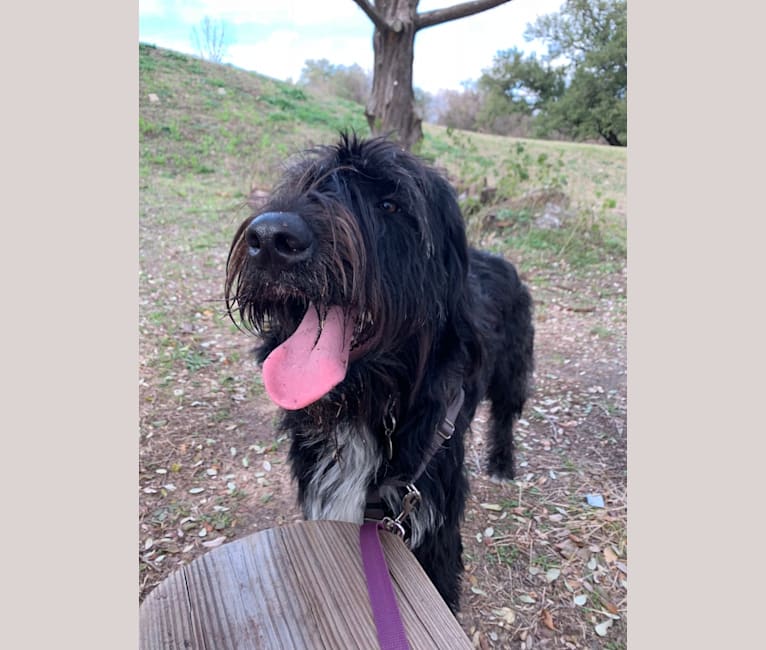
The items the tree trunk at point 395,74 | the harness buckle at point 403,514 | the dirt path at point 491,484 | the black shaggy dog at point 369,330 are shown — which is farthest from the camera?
the tree trunk at point 395,74

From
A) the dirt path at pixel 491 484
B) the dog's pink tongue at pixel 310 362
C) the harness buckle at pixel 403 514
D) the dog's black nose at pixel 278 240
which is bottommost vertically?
the dirt path at pixel 491 484

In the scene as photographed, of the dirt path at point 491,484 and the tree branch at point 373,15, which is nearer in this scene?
the dirt path at point 491,484

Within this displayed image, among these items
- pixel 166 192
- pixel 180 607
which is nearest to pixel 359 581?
pixel 180 607

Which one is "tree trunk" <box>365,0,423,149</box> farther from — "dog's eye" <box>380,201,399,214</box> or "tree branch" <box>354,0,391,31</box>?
"dog's eye" <box>380,201,399,214</box>

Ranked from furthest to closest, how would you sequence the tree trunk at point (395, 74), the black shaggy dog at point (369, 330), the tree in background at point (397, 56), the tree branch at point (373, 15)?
1. the tree trunk at point (395, 74)
2. the tree in background at point (397, 56)
3. the tree branch at point (373, 15)
4. the black shaggy dog at point (369, 330)

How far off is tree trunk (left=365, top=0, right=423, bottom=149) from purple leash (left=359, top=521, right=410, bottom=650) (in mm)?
5114

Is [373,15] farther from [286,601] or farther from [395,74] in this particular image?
[286,601]

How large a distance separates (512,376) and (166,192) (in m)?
9.83

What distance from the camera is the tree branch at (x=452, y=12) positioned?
18.2ft

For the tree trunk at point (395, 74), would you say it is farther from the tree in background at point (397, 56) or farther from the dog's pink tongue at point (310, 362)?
the dog's pink tongue at point (310, 362)

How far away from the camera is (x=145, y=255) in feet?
26.4

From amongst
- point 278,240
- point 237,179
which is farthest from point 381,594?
point 237,179

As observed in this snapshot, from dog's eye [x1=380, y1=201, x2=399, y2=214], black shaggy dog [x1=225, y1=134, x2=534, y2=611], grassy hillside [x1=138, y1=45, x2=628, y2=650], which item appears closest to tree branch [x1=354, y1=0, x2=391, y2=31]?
grassy hillside [x1=138, y1=45, x2=628, y2=650]

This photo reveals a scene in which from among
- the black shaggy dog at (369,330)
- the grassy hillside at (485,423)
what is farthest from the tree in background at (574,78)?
the grassy hillside at (485,423)
